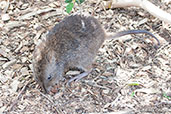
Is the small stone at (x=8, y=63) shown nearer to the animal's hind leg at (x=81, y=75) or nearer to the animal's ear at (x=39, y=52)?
the animal's ear at (x=39, y=52)

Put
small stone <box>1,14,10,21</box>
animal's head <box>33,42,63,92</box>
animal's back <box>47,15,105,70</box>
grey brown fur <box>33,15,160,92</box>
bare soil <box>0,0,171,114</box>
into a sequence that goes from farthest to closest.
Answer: small stone <box>1,14,10,21</box> → animal's back <box>47,15,105,70</box> → grey brown fur <box>33,15,160,92</box> → bare soil <box>0,0,171,114</box> → animal's head <box>33,42,63,92</box>

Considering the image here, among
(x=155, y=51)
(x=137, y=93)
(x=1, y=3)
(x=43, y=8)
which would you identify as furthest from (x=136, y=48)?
(x=1, y=3)

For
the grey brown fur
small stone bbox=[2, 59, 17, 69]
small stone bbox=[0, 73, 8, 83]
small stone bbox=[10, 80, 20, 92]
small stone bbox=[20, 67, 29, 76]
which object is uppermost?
the grey brown fur

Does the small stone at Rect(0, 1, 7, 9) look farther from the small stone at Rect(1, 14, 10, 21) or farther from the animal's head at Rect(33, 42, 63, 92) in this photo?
the animal's head at Rect(33, 42, 63, 92)

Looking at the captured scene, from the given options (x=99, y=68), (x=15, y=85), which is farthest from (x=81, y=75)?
(x=15, y=85)

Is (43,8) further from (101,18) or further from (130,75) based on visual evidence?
(130,75)

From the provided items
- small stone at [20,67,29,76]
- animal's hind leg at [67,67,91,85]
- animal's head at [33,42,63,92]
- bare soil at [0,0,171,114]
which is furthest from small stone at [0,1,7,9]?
animal's hind leg at [67,67,91,85]

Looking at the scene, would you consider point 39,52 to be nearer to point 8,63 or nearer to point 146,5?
point 8,63
